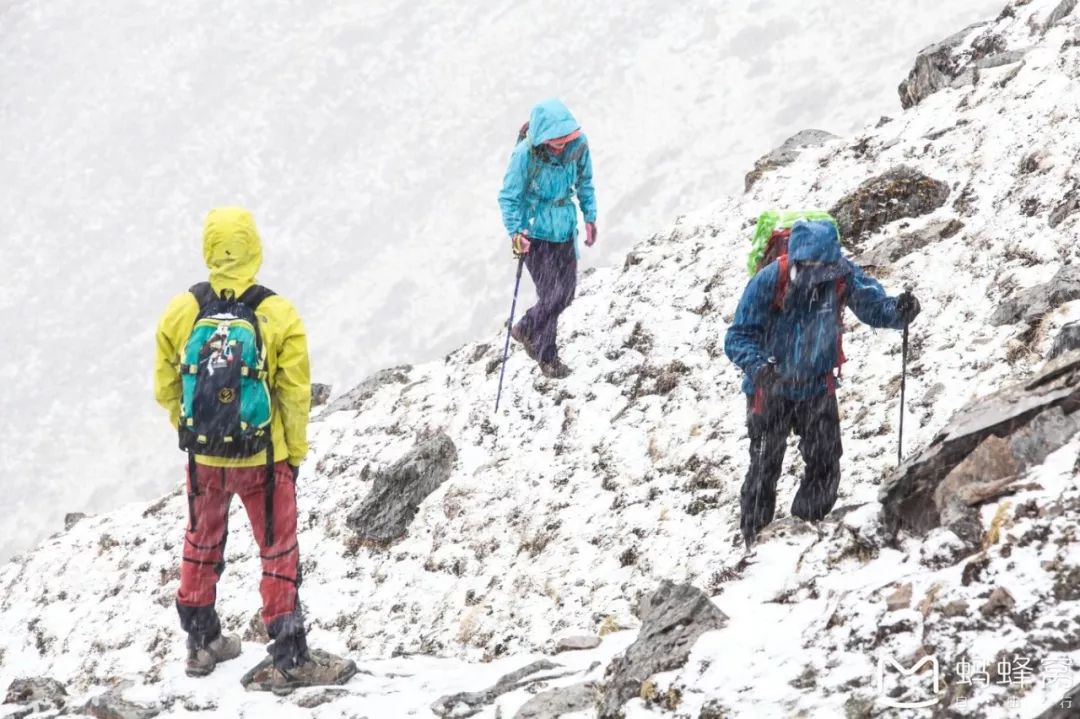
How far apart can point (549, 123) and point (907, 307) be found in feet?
15.1

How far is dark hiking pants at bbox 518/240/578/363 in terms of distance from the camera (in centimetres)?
1052

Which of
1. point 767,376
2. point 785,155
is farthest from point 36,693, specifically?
point 785,155

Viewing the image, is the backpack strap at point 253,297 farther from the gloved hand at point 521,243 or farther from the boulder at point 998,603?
the gloved hand at point 521,243

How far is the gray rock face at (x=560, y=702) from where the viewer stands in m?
5.18

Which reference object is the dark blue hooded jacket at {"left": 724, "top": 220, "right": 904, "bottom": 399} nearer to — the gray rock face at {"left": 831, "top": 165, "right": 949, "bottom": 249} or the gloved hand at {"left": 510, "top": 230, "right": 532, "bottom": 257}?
the gloved hand at {"left": 510, "top": 230, "right": 532, "bottom": 257}

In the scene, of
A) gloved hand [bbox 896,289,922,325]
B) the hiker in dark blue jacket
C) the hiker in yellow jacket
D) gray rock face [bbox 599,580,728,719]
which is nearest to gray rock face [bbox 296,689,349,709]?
the hiker in yellow jacket

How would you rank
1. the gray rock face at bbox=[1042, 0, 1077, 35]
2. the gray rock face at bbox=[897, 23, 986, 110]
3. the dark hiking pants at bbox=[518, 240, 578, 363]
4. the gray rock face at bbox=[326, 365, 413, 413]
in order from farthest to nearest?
1. the gray rock face at bbox=[897, 23, 986, 110]
2. the gray rock face at bbox=[326, 365, 413, 413]
3. the gray rock face at bbox=[1042, 0, 1077, 35]
4. the dark hiking pants at bbox=[518, 240, 578, 363]

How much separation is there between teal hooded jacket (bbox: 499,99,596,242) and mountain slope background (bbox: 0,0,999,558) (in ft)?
90.9

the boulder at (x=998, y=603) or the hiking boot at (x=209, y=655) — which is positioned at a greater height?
the hiking boot at (x=209, y=655)

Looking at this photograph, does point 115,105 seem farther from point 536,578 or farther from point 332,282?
point 536,578

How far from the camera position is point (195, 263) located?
44.7m

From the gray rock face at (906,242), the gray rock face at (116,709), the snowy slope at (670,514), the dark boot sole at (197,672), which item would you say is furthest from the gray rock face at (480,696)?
the gray rock face at (906,242)

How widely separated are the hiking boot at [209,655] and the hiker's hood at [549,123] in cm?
537

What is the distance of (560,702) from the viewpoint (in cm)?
529
